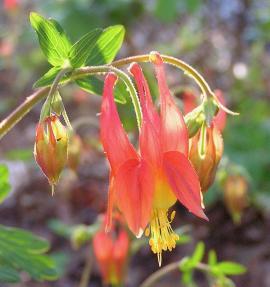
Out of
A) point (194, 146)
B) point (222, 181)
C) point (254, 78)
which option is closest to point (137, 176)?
point (194, 146)

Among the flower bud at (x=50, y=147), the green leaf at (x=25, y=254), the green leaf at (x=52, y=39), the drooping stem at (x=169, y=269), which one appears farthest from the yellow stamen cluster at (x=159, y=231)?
the drooping stem at (x=169, y=269)

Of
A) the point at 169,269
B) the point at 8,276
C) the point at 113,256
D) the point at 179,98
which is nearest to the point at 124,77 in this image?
the point at 8,276

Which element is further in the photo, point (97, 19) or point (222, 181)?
point (97, 19)

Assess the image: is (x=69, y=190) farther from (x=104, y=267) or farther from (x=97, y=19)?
(x=104, y=267)

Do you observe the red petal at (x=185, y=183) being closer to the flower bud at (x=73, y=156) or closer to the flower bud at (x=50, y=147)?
the flower bud at (x=50, y=147)

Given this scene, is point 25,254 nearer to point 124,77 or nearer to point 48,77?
point 48,77

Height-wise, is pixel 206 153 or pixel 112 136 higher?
pixel 112 136
